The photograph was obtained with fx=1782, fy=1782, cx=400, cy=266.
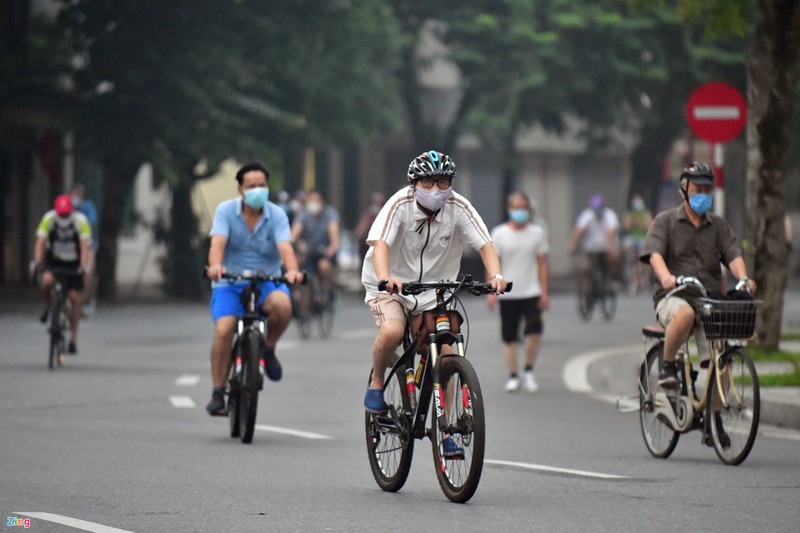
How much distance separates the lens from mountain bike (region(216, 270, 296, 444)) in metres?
11.2

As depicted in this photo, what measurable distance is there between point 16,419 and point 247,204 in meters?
2.36

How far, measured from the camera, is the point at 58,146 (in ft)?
118

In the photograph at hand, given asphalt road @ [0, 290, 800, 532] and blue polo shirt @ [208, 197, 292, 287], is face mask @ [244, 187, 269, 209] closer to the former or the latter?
blue polo shirt @ [208, 197, 292, 287]

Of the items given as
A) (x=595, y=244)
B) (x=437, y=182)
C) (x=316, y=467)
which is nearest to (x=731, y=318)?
(x=437, y=182)

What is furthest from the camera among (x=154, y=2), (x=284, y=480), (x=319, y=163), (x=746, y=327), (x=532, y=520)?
(x=319, y=163)

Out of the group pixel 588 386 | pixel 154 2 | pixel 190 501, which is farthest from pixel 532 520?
pixel 154 2

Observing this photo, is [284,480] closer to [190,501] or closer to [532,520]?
[190,501]

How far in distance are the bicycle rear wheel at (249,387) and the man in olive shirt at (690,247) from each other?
2511 mm

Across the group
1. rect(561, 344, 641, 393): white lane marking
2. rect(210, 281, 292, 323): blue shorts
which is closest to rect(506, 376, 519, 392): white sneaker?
rect(561, 344, 641, 393): white lane marking

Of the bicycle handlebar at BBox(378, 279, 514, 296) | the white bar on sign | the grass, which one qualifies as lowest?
the grass

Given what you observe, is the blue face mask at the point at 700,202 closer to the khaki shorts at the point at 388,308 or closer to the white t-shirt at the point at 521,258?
the khaki shorts at the point at 388,308

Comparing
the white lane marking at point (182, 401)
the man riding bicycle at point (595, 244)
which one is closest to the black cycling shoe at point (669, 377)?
the white lane marking at point (182, 401)

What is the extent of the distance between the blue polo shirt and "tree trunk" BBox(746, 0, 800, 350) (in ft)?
20.9

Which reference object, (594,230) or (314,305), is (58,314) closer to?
(314,305)
